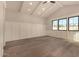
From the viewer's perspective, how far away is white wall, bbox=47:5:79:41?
134cm

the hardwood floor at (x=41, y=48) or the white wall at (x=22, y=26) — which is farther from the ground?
the white wall at (x=22, y=26)

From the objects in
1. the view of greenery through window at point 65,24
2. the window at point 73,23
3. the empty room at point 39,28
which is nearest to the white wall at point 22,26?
the empty room at point 39,28

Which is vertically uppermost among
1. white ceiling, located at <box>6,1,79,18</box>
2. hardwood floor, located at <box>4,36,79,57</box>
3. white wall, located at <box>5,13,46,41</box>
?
white ceiling, located at <box>6,1,79,18</box>

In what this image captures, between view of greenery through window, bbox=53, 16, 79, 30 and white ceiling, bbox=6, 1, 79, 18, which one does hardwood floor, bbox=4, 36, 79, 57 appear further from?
white ceiling, bbox=6, 1, 79, 18

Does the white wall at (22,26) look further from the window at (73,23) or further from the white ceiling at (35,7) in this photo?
the window at (73,23)

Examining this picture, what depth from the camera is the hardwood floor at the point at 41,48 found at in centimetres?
131

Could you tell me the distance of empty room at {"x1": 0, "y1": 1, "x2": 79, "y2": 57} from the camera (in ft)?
4.28

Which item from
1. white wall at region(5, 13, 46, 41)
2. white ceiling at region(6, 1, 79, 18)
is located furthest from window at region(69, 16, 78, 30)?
white wall at region(5, 13, 46, 41)

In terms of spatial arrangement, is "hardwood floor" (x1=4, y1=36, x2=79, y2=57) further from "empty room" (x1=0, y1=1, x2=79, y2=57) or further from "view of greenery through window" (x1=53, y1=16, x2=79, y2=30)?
"view of greenery through window" (x1=53, y1=16, x2=79, y2=30)

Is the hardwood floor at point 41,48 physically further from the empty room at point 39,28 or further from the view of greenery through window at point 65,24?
the view of greenery through window at point 65,24

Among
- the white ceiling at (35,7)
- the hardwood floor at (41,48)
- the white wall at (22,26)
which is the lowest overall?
the hardwood floor at (41,48)

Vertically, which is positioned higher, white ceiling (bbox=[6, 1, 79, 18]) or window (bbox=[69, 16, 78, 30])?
white ceiling (bbox=[6, 1, 79, 18])

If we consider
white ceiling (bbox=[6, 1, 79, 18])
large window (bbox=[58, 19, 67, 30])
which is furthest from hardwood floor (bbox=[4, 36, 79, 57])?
white ceiling (bbox=[6, 1, 79, 18])

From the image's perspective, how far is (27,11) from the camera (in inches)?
53.9
